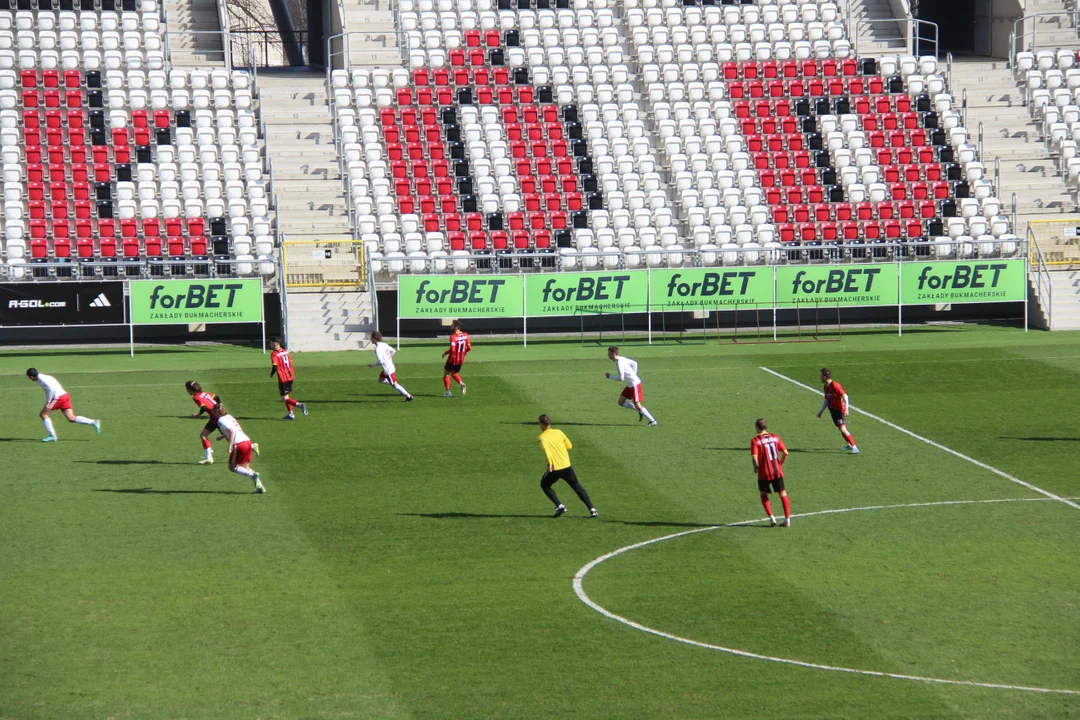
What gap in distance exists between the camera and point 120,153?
43.5 meters

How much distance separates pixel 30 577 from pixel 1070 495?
15274mm

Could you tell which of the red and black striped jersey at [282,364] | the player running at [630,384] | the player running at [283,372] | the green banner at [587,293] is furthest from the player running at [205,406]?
the green banner at [587,293]

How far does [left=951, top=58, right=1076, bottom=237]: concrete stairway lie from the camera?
4609 centimetres

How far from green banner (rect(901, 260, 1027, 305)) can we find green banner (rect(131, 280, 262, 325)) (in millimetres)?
18823

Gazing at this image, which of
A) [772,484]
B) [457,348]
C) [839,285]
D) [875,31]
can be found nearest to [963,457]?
[772,484]

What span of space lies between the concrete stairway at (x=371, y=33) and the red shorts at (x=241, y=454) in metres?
29.9

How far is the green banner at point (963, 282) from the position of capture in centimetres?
3922

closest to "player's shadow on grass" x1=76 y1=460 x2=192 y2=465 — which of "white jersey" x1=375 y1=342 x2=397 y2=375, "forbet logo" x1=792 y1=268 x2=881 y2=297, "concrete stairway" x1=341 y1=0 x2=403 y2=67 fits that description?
"white jersey" x1=375 y1=342 x2=397 y2=375

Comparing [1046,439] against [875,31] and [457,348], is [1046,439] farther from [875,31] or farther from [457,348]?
[875,31]

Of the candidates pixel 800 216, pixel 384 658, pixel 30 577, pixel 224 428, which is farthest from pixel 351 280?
pixel 384 658

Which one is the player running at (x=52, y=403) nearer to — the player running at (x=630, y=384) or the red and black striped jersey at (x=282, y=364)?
the red and black striped jersey at (x=282, y=364)

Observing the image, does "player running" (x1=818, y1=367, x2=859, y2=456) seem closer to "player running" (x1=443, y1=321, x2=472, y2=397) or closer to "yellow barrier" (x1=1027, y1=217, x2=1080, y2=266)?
"player running" (x1=443, y1=321, x2=472, y2=397)

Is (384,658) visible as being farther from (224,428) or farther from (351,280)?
(351,280)

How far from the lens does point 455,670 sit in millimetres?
13680
